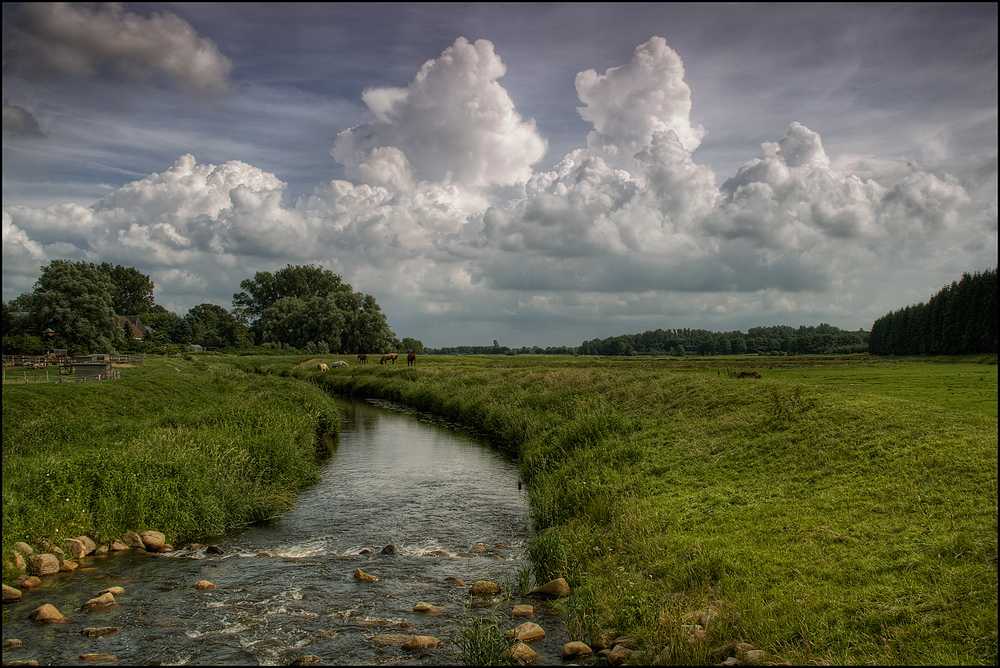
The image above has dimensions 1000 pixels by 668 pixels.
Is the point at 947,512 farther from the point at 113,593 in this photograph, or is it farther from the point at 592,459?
the point at 113,593

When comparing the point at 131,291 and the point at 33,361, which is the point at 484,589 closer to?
the point at 33,361

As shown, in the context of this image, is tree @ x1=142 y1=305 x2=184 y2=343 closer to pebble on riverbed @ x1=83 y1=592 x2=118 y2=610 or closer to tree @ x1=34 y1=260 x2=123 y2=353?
tree @ x1=34 y1=260 x2=123 y2=353

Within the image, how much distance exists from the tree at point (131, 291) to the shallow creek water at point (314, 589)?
149 metres

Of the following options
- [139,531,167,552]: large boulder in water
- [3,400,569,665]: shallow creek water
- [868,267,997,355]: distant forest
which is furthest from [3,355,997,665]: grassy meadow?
[868,267,997,355]: distant forest

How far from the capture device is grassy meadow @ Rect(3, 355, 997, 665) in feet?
27.8

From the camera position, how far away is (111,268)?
464 feet

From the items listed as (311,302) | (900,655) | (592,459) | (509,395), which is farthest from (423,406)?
(311,302)

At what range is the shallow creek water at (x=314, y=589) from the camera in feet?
31.5

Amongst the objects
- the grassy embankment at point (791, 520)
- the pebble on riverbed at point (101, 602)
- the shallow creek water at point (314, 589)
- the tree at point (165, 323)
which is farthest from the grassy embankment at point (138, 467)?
the tree at point (165, 323)

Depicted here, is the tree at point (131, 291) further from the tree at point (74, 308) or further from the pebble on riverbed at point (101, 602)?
the pebble on riverbed at point (101, 602)

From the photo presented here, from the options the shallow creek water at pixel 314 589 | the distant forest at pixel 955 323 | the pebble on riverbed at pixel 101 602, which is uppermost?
the distant forest at pixel 955 323

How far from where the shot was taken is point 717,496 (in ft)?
47.9

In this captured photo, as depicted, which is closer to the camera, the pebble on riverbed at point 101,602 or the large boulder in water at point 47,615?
the large boulder in water at point 47,615

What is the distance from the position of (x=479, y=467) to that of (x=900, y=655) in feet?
62.2
